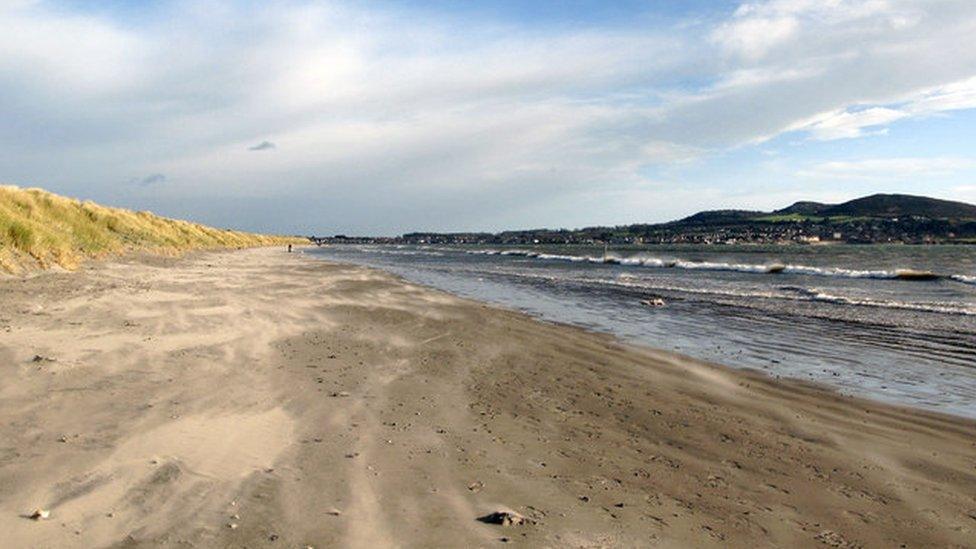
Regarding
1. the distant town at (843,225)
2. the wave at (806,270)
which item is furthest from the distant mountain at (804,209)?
the wave at (806,270)

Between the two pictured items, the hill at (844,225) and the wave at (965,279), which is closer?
the wave at (965,279)

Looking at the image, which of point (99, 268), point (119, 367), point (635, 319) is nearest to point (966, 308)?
point (635, 319)

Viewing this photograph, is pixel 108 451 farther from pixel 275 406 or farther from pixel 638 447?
pixel 638 447

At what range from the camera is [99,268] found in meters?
18.9

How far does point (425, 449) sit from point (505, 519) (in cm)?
153

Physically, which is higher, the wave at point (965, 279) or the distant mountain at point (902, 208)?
the distant mountain at point (902, 208)

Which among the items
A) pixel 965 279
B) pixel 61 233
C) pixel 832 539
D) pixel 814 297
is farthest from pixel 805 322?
pixel 61 233

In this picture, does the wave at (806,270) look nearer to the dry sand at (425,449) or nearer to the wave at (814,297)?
the wave at (814,297)

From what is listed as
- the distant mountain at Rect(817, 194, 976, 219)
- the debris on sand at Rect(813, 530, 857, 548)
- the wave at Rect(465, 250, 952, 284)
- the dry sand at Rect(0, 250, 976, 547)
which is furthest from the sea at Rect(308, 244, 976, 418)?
the distant mountain at Rect(817, 194, 976, 219)

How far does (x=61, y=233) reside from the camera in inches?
844

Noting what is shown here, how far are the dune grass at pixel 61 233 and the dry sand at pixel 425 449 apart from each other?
7580 mm

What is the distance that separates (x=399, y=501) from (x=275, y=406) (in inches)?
105

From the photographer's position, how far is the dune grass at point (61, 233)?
1595cm

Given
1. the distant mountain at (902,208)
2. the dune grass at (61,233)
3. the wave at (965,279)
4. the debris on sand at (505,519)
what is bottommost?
the debris on sand at (505,519)
